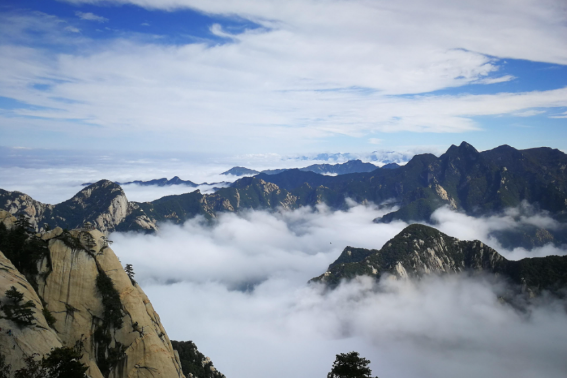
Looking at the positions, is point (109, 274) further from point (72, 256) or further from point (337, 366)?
point (337, 366)

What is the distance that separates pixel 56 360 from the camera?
129 feet

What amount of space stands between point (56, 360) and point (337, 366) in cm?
4125

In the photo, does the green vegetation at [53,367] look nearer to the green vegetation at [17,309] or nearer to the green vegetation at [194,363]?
the green vegetation at [17,309]

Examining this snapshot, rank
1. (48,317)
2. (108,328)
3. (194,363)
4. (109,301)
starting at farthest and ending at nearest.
Result: (194,363) < (109,301) < (108,328) < (48,317)

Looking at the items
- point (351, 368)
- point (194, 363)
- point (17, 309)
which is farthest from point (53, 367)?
point (194, 363)

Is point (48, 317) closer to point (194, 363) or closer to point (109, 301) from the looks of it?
point (109, 301)

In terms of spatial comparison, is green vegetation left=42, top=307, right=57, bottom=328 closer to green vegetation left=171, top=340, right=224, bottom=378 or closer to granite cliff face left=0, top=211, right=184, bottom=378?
granite cliff face left=0, top=211, right=184, bottom=378

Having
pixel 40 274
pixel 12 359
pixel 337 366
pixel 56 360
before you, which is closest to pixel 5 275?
pixel 40 274

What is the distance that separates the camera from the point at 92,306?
63.6m

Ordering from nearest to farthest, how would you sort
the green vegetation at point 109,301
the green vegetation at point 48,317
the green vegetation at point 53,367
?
1. the green vegetation at point 53,367
2. the green vegetation at point 48,317
3. the green vegetation at point 109,301

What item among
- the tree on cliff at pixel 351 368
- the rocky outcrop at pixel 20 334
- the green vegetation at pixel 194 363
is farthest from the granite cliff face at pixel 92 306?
the green vegetation at pixel 194 363

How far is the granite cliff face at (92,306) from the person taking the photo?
5969 cm

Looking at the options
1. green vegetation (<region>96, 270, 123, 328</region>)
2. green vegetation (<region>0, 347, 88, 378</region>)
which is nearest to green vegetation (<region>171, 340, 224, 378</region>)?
green vegetation (<region>96, 270, 123, 328</region>)

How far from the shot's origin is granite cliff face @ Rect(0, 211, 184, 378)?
196 ft
